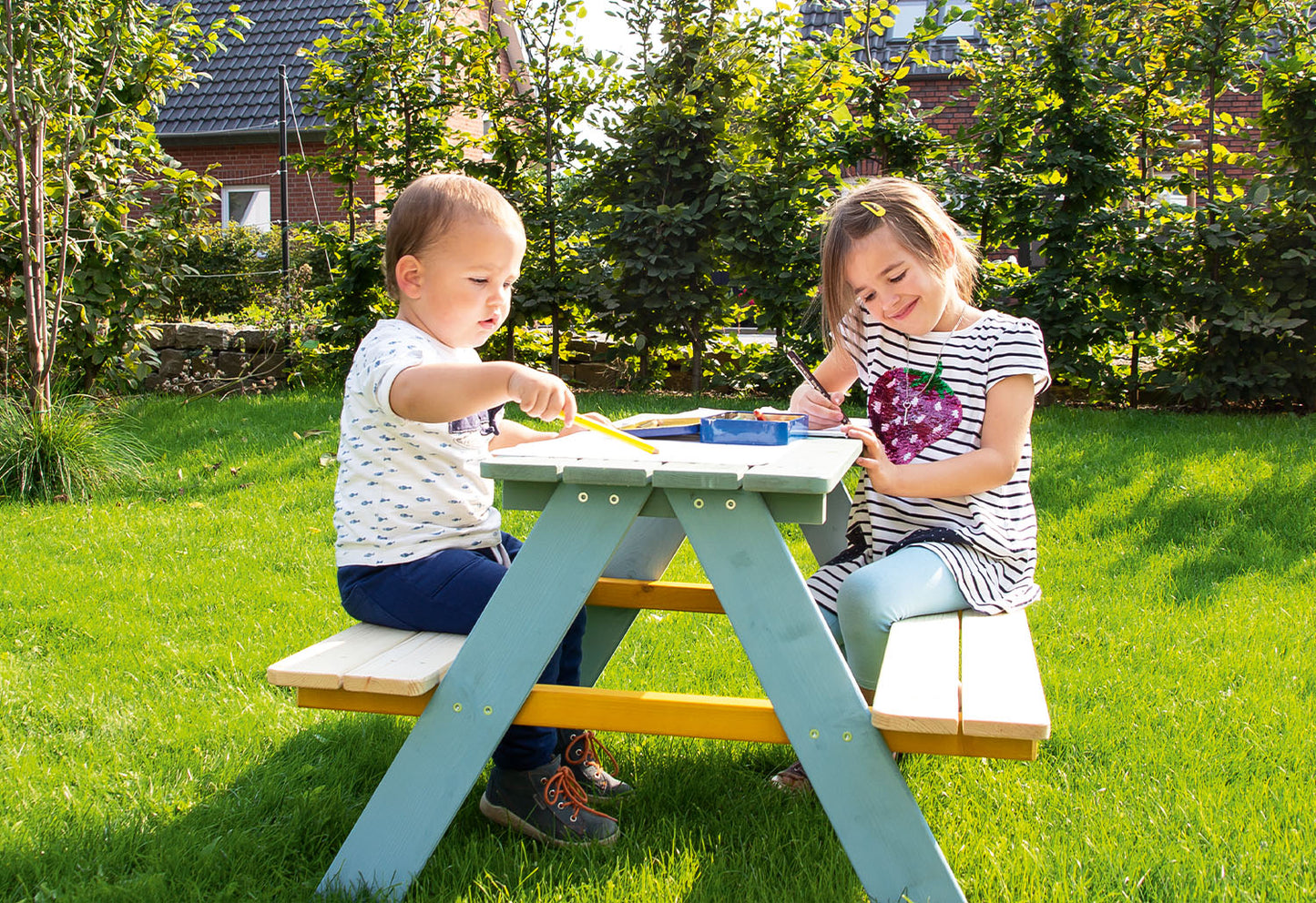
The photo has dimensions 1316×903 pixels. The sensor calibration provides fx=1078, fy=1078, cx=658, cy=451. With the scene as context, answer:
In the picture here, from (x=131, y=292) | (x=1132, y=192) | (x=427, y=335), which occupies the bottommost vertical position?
(x=131, y=292)

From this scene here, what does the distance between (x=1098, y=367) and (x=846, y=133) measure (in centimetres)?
205

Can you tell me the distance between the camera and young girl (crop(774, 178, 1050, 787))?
203 centimetres

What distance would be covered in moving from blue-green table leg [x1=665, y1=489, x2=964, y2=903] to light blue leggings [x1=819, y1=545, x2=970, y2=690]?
29 centimetres

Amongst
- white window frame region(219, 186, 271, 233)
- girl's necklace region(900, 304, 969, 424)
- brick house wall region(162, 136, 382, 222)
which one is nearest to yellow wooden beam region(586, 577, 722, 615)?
girl's necklace region(900, 304, 969, 424)

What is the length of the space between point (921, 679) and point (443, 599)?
0.85 m

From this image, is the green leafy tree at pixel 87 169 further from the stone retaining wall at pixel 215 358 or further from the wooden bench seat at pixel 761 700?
the wooden bench seat at pixel 761 700

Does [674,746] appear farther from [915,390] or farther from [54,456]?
[54,456]

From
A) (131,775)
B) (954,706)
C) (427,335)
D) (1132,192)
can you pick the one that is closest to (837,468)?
(954,706)

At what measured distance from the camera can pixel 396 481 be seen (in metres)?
2.04

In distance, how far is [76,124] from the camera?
513 cm

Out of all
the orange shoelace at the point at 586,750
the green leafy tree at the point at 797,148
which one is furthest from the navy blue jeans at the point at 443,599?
the green leafy tree at the point at 797,148

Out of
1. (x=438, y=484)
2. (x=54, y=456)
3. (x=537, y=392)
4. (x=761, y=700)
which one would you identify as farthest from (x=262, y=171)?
(x=761, y=700)

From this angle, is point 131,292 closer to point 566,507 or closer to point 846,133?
point 846,133

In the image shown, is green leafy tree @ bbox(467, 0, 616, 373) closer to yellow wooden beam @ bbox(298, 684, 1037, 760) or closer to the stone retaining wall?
the stone retaining wall
